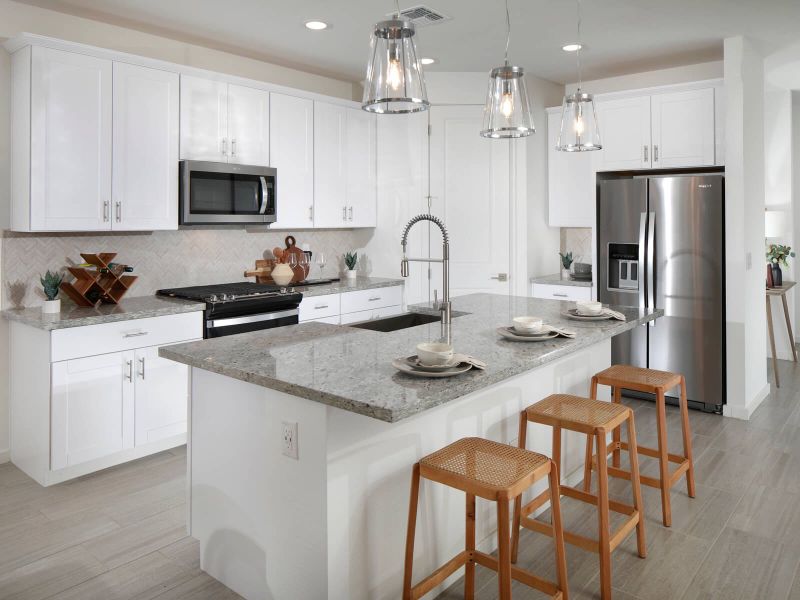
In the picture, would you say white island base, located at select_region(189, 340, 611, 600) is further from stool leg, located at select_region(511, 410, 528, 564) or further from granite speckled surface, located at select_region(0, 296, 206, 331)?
granite speckled surface, located at select_region(0, 296, 206, 331)

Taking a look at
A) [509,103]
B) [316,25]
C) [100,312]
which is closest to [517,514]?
[509,103]

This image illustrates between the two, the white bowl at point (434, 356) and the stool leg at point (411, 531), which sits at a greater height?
the white bowl at point (434, 356)

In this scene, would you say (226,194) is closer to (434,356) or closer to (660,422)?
(434,356)

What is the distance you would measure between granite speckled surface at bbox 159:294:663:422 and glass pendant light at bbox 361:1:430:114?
2.88 feet

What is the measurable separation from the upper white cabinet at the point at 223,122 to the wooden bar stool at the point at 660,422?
2.85 m

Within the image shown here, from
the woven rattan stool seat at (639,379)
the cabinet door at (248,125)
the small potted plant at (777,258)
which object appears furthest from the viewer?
the small potted plant at (777,258)

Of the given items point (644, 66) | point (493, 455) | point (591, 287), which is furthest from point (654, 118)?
point (493, 455)

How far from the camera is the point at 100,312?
356 cm

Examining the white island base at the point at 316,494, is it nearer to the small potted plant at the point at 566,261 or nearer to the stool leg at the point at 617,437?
the stool leg at the point at 617,437

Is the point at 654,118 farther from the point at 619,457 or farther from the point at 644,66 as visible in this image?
the point at 619,457

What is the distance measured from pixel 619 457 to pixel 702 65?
3344 mm

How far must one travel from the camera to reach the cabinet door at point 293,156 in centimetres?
466

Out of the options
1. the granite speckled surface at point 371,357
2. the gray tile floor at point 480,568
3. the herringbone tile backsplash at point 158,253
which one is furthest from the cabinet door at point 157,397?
the granite speckled surface at point 371,357

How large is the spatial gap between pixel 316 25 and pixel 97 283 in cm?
209
